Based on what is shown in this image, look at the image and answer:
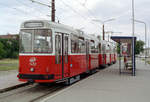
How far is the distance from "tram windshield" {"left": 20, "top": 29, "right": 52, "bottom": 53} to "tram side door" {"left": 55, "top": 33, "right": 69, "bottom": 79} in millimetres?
453

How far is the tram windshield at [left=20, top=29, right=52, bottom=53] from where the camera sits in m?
9.15

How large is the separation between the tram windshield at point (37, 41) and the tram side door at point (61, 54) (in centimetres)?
45

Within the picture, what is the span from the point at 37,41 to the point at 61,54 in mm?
1401

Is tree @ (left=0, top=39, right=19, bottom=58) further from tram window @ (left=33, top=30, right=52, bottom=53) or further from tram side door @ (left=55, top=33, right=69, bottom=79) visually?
tram window @ (left=33, top=30, right=52, bottom=53)

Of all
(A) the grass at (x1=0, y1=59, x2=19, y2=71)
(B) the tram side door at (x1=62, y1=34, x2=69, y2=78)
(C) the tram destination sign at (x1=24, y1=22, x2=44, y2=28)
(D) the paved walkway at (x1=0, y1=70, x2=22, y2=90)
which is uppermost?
(C) the tram destination sign at (x1=24, y1=22, x2=44, y2=28)

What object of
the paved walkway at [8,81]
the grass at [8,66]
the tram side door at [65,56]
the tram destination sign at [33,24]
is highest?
the tram destination sign at [33,24]

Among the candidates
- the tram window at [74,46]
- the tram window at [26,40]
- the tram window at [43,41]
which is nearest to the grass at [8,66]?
the tram window at [74,46]

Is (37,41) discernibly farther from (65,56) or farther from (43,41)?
(65,56)

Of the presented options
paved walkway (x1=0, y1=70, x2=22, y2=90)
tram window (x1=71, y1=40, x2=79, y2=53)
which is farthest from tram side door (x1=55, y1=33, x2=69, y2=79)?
paved walkway (x1=0, y1=70, x2=22, y2=90)

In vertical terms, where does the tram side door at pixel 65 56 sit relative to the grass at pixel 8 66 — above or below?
above

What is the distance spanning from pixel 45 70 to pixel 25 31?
226 cm

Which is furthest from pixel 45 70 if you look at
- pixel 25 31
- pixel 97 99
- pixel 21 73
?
pixel 97 99

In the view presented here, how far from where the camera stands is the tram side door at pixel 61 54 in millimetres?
9484

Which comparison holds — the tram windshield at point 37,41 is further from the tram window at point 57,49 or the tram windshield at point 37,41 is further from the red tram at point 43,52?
the tram window at point 57,49
